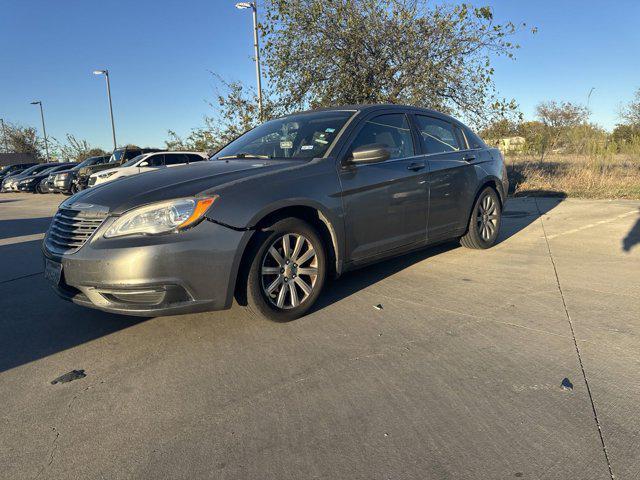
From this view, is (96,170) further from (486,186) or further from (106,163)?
(486,186)

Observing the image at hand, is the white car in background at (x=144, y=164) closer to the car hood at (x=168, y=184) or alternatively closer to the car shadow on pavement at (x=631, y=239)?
the car hood at (x=168, y=184)

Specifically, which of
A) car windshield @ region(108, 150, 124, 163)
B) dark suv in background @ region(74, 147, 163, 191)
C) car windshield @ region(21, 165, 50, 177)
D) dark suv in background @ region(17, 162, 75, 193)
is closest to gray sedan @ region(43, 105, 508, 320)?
dark suv in background @ region(74, 147, 163, 191)

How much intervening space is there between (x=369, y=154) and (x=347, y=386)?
2014mm

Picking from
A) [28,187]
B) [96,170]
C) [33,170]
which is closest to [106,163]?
[96,170]

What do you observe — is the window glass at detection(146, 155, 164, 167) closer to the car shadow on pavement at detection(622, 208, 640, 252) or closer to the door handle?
the door handle

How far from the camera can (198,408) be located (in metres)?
2.53

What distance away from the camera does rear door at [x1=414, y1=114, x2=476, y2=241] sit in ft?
16.1

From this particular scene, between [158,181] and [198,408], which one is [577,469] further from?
[158,181]

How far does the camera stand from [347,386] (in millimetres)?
2701

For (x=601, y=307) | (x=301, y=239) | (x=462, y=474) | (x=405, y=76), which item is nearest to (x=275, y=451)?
(x=462, y=474)

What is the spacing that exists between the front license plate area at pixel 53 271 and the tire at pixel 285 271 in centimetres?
131

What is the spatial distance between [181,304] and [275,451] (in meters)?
1.32

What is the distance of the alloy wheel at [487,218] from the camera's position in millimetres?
5867

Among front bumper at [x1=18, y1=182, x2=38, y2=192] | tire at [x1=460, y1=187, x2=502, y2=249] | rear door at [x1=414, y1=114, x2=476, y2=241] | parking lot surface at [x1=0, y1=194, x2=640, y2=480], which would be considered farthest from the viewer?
front bumper at [x1=18, y1=182, x2=38, y2=192]
